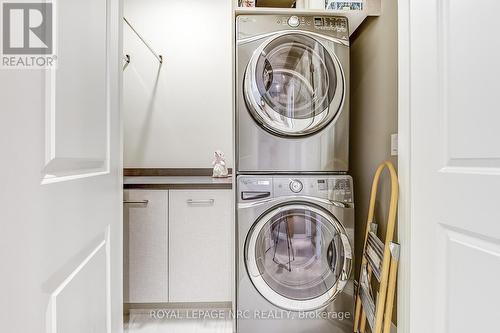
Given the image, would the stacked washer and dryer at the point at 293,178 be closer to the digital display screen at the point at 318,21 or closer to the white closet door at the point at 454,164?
the digital display screen at the point at 318,21

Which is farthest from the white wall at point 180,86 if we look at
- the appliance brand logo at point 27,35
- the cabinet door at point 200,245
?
the appliance brand logo at point 27,35

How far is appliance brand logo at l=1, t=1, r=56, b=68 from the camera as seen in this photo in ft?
1.68

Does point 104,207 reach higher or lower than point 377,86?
lower

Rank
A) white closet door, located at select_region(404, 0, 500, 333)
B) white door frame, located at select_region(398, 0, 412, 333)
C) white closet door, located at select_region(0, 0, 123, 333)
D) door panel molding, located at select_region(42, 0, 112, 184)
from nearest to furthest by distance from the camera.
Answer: white closet door, located at select_region(0, 0, 123, 333)
door panel molding, located at select_region(42, 0, 112, 184)
white closet door, located at select_region(404, 0, 500, 333)
white door frame, located at select_region(398, 0, 412, 333)

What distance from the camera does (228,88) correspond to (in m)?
2.71

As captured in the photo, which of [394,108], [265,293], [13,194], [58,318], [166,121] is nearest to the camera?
[13,194]

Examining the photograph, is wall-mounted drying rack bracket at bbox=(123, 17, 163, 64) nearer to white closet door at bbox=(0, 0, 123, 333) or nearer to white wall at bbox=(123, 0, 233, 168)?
white wall at bbox=(123, 0, 233, 168)

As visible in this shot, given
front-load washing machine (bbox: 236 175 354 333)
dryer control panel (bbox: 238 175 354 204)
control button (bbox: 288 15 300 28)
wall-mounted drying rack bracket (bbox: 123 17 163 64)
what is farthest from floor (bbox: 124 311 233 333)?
wall-mounted drying rack bracket (bbox: 123 17 163 64)

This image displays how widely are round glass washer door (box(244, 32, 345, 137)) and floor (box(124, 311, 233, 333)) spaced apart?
1.30 meters

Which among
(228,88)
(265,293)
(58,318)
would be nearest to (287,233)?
(265,293)

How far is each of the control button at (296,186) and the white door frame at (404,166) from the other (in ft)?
1.71

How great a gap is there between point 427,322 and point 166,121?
2356mm

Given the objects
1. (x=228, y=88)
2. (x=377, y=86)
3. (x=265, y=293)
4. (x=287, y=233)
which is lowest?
(x=265, y=293)

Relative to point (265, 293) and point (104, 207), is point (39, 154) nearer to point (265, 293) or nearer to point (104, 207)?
point (104, 207)
